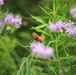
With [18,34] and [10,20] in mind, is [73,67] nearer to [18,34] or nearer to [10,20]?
[10,20]

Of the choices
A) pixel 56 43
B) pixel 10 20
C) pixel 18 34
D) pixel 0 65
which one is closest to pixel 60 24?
pixel 56 43

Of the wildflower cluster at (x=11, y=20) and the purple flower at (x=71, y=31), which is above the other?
the wildflower cluster at (x=11, y=20)

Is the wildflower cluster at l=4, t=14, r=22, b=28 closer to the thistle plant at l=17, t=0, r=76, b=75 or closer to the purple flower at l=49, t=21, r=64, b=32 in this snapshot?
the thistle plant at l=17, t=0, r=76, b=75

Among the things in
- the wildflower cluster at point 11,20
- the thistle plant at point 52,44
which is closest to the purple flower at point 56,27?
the thistle plant at point 52,44

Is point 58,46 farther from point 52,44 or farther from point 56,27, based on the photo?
point 56,27

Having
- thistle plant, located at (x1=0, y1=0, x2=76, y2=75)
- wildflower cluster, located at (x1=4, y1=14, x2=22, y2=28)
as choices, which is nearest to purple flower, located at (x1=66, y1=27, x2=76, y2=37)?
thistle plant, located at (x1=0, y1=0, x2=76, y2=75)

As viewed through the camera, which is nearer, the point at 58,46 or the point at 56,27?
the point at 56,27

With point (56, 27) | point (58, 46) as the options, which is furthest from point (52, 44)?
point (56, 27)

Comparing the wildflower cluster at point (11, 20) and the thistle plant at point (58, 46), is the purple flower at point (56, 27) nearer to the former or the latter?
the thistle plant at point (58, 46)

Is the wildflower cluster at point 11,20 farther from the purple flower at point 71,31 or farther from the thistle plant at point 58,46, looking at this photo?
the purple flower at point 71,31

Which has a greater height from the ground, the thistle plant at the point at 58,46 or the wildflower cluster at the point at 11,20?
the wildflower cluster at the point at 11,20

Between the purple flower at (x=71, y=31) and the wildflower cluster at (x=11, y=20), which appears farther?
the wildflower cluster at (x=11, y=20)
